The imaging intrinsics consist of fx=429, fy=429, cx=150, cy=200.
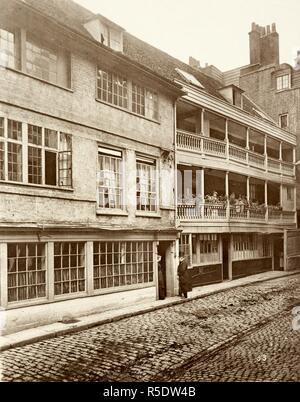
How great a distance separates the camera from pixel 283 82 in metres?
28.6

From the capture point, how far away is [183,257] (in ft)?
59.5

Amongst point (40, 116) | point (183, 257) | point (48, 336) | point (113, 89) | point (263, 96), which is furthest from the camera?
point (263, 96)

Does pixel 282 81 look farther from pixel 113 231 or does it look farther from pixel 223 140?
pixel 113 231

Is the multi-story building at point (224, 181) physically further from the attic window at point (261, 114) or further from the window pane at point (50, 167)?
the window pane at point (50, 167)

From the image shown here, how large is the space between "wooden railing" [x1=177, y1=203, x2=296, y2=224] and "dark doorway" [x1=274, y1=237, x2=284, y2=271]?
49.5 inches

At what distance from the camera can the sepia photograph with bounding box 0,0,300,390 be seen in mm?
8641

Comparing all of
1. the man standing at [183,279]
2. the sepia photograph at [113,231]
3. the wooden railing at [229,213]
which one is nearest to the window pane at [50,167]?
the sepia photograph at [113,231]

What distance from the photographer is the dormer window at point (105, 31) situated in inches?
599

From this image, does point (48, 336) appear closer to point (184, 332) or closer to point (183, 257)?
A: point (184, 332)

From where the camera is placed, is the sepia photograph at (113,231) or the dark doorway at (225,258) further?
the dark doorway at (225,258)

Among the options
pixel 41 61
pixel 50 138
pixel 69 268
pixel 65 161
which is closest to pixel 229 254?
pixel 69 268

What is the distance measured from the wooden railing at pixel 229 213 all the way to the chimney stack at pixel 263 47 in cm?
1100
